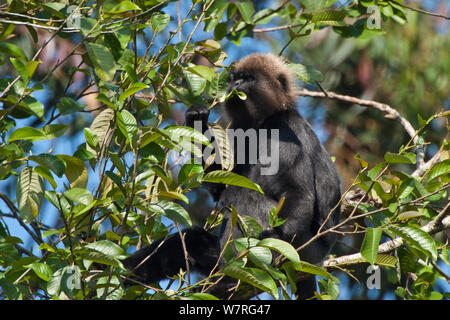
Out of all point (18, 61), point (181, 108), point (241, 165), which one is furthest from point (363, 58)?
point (18, 61)

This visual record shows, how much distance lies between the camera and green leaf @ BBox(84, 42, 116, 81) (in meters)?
2.35

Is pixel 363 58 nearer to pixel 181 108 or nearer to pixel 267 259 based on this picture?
pixel 181 108

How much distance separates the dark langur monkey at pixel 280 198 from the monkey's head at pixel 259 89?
12mm

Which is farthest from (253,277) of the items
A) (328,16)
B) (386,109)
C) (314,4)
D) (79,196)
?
(386,109)

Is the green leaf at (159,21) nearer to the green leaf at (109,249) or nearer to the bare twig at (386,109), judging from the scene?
the green leaf at (109,249)

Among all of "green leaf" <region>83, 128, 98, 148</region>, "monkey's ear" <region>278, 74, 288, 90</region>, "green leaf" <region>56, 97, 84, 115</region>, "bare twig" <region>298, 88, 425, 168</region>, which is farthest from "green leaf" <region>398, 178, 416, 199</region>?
"monkey's ear" <region>278, 74, 288, 90</region>

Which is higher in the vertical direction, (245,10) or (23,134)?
(245,10)

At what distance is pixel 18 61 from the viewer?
244 cm

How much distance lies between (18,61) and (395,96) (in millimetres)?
7403

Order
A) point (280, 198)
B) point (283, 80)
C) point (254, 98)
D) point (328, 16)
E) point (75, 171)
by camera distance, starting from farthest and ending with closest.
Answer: point (283, 80) → point (254, 98) → point (280, 198) → point (328, 16) → point (75, 171)

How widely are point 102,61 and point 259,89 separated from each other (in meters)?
2.67

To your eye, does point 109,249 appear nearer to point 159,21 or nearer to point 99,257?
point 99,257

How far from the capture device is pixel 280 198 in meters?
4.18

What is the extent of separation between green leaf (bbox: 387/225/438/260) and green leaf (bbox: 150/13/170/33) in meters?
1.54
